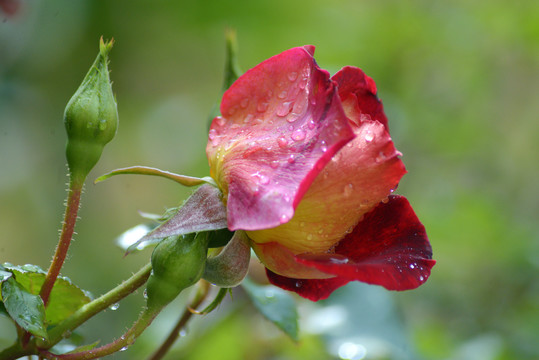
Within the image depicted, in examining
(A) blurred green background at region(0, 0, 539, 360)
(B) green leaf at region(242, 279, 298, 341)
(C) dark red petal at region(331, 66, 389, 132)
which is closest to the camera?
(C) dark red petal at region(331, 66, 389, 132)

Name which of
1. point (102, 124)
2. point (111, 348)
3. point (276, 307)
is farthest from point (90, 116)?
point (276, 307)

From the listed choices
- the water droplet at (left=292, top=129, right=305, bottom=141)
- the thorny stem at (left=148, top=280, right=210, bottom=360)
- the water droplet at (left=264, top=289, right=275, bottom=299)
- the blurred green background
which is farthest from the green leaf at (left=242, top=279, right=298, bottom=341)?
the water droplet at (left=292, top=129, right=305, bottom=141)

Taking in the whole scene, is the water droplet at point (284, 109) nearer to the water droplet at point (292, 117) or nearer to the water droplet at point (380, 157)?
the water droplet at point (292, 117)

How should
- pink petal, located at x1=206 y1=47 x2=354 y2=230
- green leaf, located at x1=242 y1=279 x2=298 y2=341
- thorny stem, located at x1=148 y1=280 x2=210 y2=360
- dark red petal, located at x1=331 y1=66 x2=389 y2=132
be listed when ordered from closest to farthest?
1. pink petal, located at x1=206 y1=47 x2=354 y2=230
2. dark red petal, located at x1=331 y1=66 x2=389 y2=132
3. thorny stem, located at x1=148 y1=280 x2=210 y2=360
4. green leaf, located at x1=242 y1=279 x2=298 y2=341

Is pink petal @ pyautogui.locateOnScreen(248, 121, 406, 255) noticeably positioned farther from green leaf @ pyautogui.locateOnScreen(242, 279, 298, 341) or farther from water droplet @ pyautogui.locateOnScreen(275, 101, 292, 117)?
green leaf @ pyautogui.locateOnScreen(242, 279, 298, 341)

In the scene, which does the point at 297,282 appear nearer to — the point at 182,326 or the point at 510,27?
the point at 182,326

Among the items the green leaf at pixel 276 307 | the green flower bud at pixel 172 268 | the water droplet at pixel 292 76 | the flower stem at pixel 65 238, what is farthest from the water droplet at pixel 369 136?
the green leaf at pixel 276 307

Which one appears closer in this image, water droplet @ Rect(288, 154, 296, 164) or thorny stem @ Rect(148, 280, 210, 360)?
water droplet @ Rect(288, 154, 296, 164)
